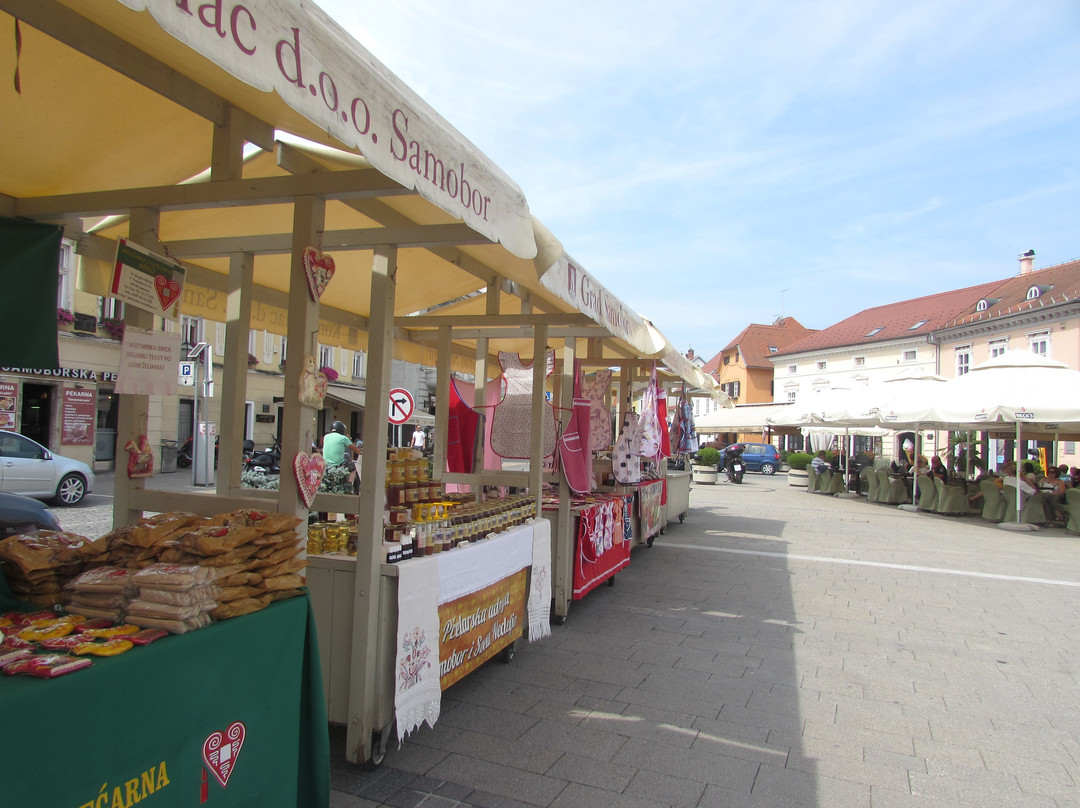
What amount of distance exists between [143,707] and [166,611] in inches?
11.2

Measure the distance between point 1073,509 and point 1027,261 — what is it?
2799cm

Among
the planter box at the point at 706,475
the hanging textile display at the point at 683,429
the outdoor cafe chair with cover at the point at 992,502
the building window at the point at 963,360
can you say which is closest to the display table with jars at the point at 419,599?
the hanging textile display at the point at 683,429

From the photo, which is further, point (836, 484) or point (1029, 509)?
point (836, 484)

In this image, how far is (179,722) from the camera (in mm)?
1909

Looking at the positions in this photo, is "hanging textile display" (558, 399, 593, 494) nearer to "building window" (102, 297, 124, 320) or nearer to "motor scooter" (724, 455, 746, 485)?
"building window" (102, 297, 124, 320)

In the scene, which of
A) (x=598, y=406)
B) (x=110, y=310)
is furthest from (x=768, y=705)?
(x=110, y=310)

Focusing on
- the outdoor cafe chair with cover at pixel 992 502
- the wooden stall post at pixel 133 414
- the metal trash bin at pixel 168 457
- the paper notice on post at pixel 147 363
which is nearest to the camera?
the paper notice on post at pixel 147 363

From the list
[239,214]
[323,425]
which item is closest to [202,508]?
[239,214]

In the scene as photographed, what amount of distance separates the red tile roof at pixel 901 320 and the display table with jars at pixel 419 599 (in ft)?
119

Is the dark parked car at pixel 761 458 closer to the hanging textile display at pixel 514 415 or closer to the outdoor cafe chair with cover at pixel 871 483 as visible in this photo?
the outdoor cafe chair with cover at pixel 871 483

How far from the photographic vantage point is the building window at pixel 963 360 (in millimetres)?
31436

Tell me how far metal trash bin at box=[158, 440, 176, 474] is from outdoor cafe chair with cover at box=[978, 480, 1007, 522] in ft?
70.1

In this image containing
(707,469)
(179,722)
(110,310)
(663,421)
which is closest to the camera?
(179,722)

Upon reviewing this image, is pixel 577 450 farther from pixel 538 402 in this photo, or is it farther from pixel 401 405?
pixel 401 405
